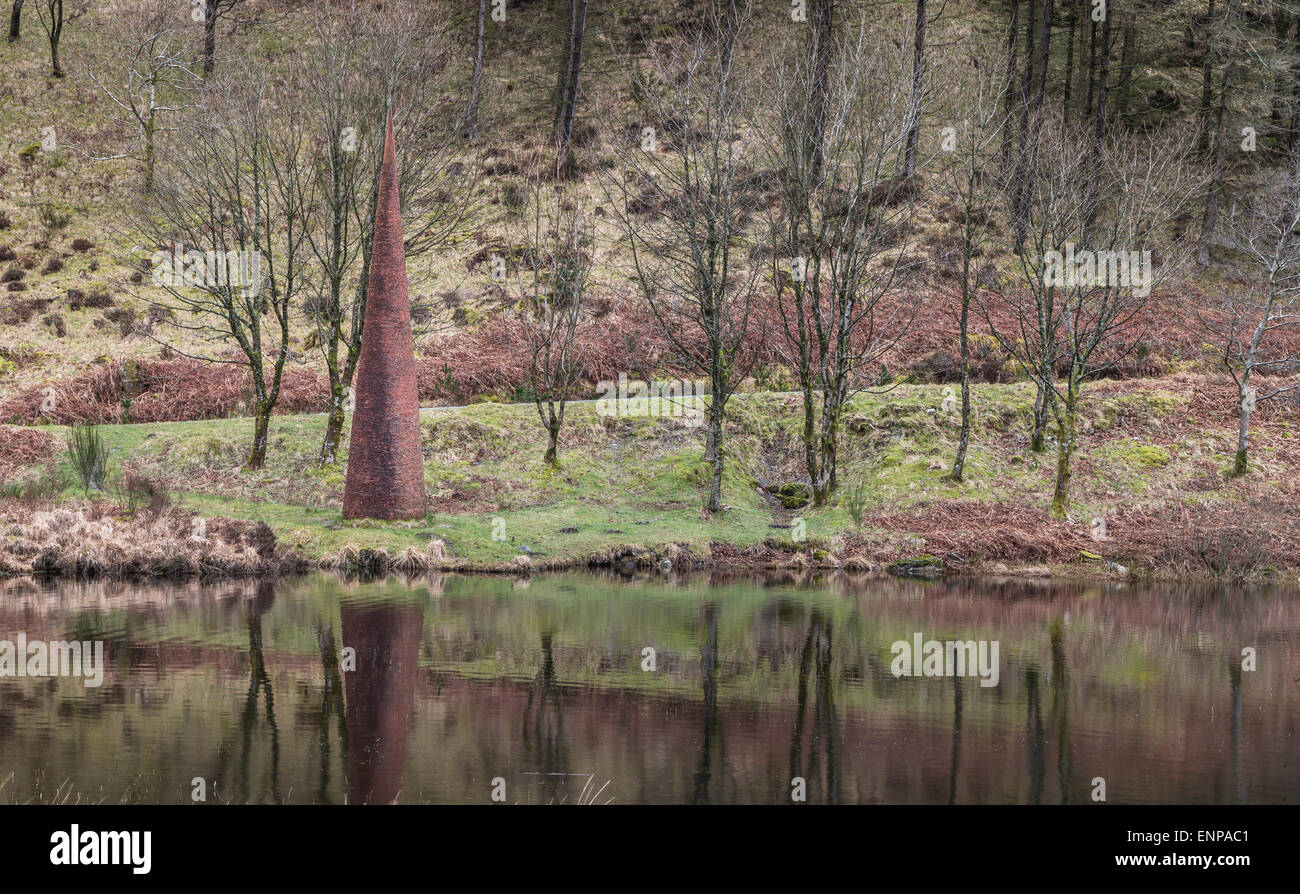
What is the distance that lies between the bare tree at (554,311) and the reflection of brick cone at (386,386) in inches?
195

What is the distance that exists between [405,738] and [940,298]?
3546 cm

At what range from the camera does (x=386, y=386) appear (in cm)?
2598

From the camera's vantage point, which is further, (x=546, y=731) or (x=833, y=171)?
(x=833, y=171)

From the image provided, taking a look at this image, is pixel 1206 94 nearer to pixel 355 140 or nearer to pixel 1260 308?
pixel 1260 308

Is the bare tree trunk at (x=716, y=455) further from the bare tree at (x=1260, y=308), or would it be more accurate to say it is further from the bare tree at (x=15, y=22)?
the bare tree at (x=15, y=22)

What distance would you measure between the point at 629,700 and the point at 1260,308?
31363 mm

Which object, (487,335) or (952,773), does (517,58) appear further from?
(952,773)

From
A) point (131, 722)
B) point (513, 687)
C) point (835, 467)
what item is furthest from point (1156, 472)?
point (131, 722)

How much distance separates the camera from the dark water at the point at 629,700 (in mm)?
11266

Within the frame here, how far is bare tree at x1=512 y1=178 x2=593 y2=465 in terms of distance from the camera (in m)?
32.6

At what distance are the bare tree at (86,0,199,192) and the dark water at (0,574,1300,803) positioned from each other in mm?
34733

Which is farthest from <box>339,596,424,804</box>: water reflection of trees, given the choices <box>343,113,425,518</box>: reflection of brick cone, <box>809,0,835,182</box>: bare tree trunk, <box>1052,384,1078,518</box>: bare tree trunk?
<box>809,0,835,182</box>: bare tree trunk

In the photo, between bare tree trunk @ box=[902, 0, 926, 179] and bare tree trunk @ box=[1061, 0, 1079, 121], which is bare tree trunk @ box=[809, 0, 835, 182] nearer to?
bare tree trunk @ box=[902, 0, 926, 179]

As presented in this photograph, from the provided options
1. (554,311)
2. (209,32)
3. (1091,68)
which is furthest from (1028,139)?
(209,32)
